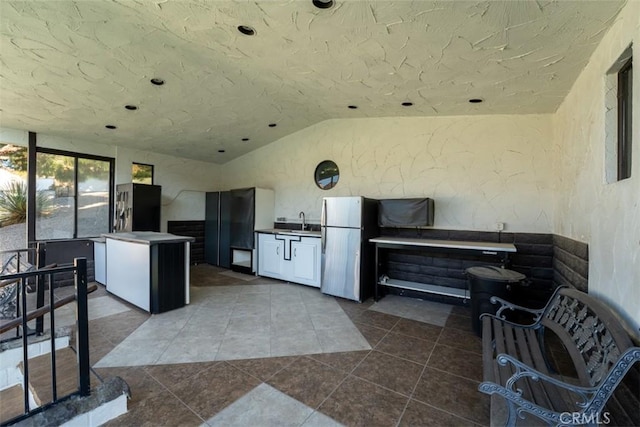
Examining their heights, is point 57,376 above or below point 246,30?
below

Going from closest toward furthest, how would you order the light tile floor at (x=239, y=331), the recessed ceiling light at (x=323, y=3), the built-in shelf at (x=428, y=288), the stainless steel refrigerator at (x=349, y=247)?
the recessed ceiling light at (x=323, y=3) < the light tile floor at (x=239, y=331) < the built-in shelf at (x=428, y=288) < the stainless steel refrigerator at (x=349, y=247)

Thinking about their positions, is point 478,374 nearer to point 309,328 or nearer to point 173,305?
point 309,328

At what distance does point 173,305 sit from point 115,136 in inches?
132

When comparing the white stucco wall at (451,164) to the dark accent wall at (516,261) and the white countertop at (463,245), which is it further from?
the white countertop at (463,245)

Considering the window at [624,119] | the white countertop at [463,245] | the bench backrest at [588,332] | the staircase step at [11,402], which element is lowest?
the staircase step at [11,402]

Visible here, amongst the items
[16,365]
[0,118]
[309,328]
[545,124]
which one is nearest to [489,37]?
[545,124]

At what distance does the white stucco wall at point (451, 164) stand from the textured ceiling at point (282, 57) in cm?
30

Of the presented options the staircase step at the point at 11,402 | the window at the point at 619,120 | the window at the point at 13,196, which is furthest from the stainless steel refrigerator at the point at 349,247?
the window at the point at 13,196

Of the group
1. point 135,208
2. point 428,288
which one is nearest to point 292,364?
point 428,288

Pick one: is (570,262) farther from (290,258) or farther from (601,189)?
(290,258)

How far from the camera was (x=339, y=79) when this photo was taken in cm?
325

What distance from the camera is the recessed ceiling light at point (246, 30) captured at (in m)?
2.37

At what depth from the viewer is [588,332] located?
165 centimetres

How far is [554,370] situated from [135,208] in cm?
636
